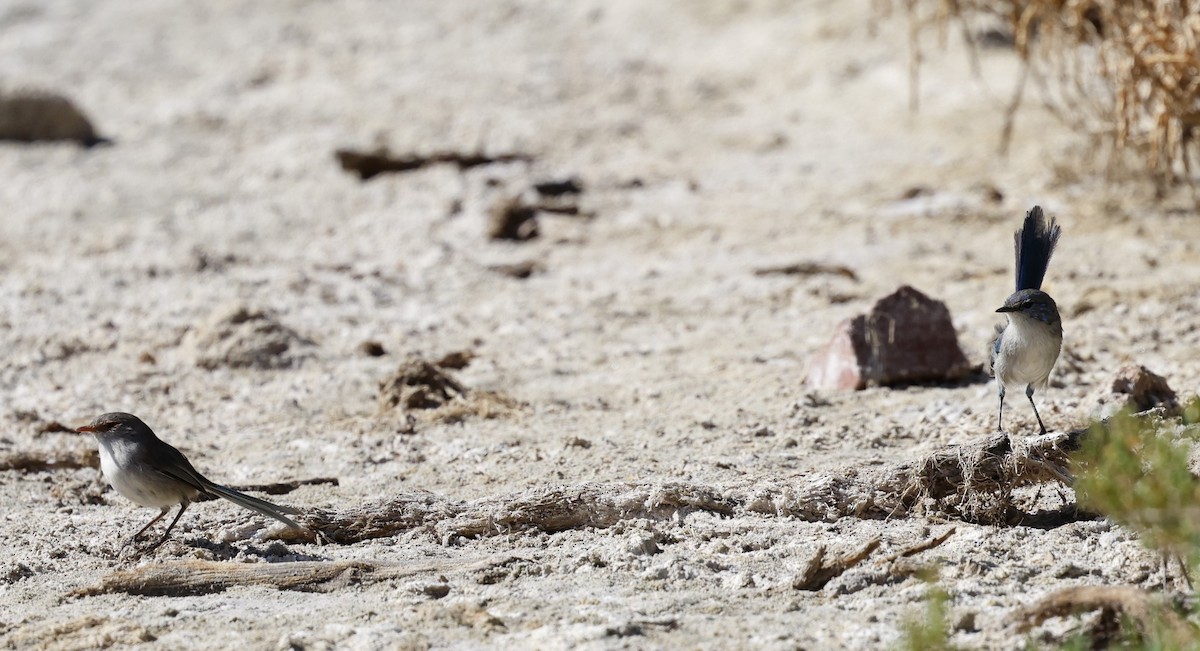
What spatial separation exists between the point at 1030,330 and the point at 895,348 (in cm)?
118

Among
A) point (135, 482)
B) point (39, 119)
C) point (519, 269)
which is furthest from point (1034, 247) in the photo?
point (39, 119)

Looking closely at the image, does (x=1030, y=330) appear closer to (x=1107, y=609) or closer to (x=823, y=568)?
(x=823, y=568)

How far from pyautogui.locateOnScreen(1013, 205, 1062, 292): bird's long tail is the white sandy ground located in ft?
1.62

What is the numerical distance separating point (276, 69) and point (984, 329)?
28.7 feet

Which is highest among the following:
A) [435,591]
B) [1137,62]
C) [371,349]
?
[1137,62]

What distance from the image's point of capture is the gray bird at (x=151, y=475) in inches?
161

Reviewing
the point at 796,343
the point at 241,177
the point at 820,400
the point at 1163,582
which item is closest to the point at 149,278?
the point at 241,177

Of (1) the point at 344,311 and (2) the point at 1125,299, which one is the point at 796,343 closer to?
(2) the point at 1125,299

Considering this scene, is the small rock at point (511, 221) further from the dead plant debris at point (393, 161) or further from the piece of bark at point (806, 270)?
the piece of bark at point (806, 270)

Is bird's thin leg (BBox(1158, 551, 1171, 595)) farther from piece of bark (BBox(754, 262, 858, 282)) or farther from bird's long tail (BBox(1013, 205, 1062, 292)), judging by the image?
piece of bark (BBox(754, 262, 858, 282))

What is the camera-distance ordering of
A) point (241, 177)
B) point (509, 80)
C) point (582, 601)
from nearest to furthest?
point (582, 601) → point (241, 177) → point (509, 80)

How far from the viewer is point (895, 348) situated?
5602mm

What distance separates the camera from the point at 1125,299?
6.49m

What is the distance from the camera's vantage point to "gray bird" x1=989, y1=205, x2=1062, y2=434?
4414mm
